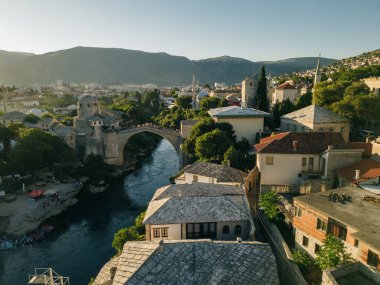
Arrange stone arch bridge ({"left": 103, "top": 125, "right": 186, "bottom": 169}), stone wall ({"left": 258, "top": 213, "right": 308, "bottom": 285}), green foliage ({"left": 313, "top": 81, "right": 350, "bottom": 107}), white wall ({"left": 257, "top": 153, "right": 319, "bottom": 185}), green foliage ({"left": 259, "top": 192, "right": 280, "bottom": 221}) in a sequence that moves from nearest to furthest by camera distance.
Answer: stone wall ({"left": 258, "top": 213, "right": 308, "bottom": 285})
green foliage ({"left": 259, "top": 192, "right": 280, "bottom": 221})
white wall ({"left": 257, "top": 153, "right": 319, "bottom": 185})
green foliage ({"left": 313, "top": 81, "right": 350, "bottom": 107})
stone arch bridge ({"left": 103, "top": 125, "right": 186, "bottom": 169})

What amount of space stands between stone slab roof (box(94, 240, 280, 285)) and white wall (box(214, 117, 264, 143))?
25.1 metres

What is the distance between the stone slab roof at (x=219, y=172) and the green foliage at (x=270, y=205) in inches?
162

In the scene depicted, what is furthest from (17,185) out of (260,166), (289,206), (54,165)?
(289,206)

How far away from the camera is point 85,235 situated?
98.4 ft

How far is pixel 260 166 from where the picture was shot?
21.7 metres

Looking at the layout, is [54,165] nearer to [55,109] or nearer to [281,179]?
[281,179]

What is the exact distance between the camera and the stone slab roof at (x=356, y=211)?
38.9ft

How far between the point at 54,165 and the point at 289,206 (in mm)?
36716

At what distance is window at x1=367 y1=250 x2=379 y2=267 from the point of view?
1115cm

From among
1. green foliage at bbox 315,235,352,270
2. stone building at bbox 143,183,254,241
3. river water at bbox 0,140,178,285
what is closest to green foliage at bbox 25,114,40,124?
river water at bbox 0,140,178,285

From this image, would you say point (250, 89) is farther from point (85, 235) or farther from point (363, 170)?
point (85, 235)

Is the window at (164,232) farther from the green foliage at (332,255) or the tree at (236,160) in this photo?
the tree at (236,160)

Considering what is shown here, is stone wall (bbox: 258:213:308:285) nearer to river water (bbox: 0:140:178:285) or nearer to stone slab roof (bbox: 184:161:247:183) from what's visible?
stone slab roof (bbox: 184:161:247:183)

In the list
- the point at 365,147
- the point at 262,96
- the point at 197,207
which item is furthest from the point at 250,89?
the point at 197,207
